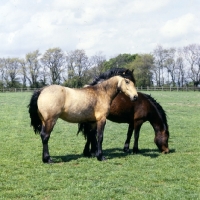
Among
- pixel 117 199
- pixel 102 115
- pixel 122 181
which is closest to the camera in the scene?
pixel 117 199

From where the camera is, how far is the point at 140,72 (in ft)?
277

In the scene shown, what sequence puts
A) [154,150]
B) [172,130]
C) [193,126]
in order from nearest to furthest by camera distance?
[154,150]
[172,130]
[193,126]

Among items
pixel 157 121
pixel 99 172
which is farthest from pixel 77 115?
pixel 157 121

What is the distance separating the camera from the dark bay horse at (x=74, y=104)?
7.87 meters

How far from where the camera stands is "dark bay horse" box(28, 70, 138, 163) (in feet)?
25.8

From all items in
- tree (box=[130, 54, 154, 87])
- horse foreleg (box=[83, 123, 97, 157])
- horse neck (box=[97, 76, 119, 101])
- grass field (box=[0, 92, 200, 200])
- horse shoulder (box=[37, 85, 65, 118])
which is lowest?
grass field (box=[0, 92, 200, 200])

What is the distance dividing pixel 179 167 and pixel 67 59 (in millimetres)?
81974

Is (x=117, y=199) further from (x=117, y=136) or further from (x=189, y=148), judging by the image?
(x=117, y=136)

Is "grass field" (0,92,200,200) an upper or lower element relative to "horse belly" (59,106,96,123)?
lower

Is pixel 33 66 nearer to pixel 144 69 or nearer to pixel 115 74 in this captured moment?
pixel 144 69

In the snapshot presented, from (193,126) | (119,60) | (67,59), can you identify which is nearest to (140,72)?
(119,60)

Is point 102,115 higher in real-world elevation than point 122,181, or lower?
higher

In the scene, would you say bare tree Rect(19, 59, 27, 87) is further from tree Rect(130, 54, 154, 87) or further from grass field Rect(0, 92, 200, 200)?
grass field Rect(0, 92, 200, 200)

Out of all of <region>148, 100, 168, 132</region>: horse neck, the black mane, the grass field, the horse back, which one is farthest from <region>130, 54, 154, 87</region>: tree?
the black mane
